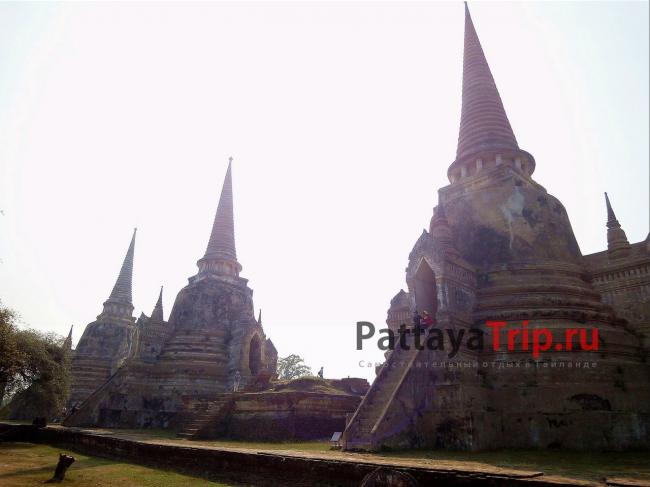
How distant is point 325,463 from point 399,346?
732cm

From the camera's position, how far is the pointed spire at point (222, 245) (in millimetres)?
33719

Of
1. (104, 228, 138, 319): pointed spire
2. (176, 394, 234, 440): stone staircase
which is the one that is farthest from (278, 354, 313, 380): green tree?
(176, 394, 234, 440): stone staircase

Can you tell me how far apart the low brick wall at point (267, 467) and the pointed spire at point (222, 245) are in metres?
18.7

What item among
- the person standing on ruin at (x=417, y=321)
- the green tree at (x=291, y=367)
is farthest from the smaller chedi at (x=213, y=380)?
the green tree at (x=291, y=367)

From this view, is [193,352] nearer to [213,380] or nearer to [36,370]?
[213,380]

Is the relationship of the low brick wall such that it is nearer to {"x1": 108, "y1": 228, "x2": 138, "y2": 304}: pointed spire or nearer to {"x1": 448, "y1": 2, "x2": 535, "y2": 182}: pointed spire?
{"x1": 448, "y1": 2, "x2": 535, "y2": 182}: pointed spire

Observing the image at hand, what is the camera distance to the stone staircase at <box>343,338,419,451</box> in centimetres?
1239

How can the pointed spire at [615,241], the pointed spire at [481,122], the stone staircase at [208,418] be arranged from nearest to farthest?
the pointed spire at [615,241] → the stone staircase at [208,418] → the pointed spire at [481,122]

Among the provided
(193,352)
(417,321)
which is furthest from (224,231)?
(417,321)

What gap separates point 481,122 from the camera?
72.5 ft

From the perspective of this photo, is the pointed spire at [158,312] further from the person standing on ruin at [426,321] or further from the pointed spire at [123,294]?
the person standing on ruin at [426,321]

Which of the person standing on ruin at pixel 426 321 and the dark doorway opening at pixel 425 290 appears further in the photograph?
the dark doorway opening at pixel 425 290

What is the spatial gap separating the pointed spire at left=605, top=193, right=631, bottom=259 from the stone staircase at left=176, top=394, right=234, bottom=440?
1712 centimetres

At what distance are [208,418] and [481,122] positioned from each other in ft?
61.1
